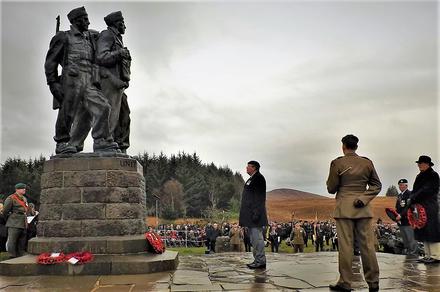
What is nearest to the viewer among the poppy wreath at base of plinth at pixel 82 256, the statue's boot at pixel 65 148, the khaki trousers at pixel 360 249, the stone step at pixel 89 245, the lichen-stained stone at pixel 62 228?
the khaki trousers at pixel 360 249

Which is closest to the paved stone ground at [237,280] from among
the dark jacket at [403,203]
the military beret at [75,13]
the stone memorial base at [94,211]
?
the stone memorial base at [94,211]

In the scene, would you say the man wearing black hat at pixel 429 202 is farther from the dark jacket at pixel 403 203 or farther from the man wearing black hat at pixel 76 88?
the man wearing black hat at pixel 76 88

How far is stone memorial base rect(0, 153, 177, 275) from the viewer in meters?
7.23

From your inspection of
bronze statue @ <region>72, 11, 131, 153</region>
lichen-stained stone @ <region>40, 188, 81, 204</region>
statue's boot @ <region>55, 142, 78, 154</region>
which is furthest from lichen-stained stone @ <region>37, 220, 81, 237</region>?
bronze statue @ <region>72, 11, 131, 153</region>

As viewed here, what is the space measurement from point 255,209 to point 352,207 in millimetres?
2409

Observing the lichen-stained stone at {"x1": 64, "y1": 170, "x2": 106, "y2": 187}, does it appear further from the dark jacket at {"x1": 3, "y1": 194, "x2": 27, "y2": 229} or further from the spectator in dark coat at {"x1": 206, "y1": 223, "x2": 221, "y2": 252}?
the spectator in dark coat at {"x1": 206, "y1": 223, "x2": 221, "y2": 252}

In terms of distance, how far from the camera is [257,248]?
304 inches

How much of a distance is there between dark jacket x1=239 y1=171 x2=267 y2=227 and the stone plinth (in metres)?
1.86

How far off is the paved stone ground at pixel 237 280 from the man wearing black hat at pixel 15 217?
3231 millimetres

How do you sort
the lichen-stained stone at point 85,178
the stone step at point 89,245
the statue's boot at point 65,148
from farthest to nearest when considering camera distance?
the statue's boot at point 65,148 → the lichen-stained stone at point 85,178 → the stone step at point 89,245

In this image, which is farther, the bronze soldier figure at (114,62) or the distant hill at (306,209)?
the distant hill at (306,209)

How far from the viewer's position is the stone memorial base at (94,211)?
7.23 metres

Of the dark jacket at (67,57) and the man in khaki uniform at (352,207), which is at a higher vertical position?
the dark jacket at (67,57)

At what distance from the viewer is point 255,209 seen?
7.56m
